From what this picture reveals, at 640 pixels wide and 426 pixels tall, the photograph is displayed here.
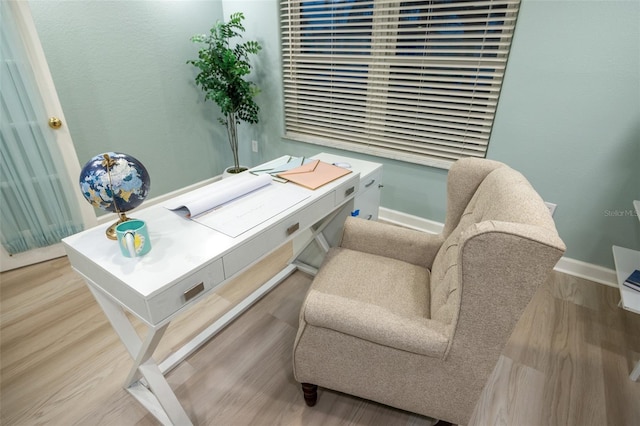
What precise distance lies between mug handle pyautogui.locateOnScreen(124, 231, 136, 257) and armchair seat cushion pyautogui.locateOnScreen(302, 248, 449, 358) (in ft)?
1.81

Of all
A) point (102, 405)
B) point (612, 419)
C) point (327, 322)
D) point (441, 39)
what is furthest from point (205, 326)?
point (441, 39)

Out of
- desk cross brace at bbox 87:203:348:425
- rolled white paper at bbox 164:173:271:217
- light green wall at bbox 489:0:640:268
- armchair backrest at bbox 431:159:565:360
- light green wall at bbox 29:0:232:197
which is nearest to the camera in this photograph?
armchair backrest at bbox 431:159:565:360

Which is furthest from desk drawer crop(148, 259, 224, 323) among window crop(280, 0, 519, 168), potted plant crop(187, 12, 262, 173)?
potted plant crop(187, 12, 262, 173)

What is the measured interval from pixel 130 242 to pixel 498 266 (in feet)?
3.33

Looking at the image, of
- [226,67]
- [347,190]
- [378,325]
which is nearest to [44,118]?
[226,67]

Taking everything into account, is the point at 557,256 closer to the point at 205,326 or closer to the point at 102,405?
the point at 205,326

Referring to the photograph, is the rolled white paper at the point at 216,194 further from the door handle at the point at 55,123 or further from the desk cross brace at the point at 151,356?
the door handle at the point at 55,123

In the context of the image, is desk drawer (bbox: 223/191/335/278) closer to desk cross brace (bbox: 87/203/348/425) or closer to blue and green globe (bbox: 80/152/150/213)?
desk cross brace (bbox: 87/203/348/425)

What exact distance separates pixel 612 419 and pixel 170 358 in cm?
188

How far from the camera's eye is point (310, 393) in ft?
4.24

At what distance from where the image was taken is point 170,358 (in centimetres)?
149

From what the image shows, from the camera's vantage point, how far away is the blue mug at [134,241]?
0.96 meters

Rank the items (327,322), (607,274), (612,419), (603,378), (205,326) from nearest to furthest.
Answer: (327,322)
(612,419)
(603,378)
(205,326)
(607,274)

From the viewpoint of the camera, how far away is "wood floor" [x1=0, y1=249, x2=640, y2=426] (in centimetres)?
131
